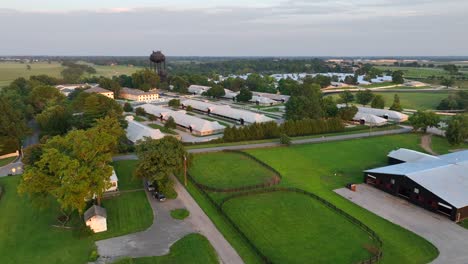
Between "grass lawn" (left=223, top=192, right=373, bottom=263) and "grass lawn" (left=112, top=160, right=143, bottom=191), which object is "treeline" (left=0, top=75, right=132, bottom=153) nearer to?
"grass lawn" (left=112, top=160, right=143, bottom=191)

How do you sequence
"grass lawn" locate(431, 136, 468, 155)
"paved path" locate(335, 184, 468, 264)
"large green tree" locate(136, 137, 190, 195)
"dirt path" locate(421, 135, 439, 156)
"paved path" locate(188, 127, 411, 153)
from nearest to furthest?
"paved path" locate(335, 184, 468, 264) → "large green tree" locate(136, 137, 190, 195) → "dirt path" locate(421, 135, 439, 156) → "grass lawn" locate(431, 136, 468, 155) → "paved path" locate(188, 127, 411, 153)

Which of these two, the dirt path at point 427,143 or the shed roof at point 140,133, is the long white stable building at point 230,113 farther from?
the dirt path at point 427,143

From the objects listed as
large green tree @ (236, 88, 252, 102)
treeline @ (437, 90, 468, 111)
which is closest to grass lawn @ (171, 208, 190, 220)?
large green tree @ (236, 88, 252, 102)

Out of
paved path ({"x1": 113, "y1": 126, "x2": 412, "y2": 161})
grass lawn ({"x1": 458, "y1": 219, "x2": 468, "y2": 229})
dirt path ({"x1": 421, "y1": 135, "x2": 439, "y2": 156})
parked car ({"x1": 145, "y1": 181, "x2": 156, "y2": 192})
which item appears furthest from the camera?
dirt path ({"x1": 421, "y1": 135, "x2": 439, "y2": 156})

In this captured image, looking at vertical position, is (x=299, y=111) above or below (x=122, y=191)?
above

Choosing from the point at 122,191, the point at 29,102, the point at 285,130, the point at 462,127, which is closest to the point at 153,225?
the point at 122,191

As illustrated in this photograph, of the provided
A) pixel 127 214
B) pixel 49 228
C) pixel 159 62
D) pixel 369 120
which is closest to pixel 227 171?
pixel 127 214

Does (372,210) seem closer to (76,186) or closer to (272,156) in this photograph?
(272,156)
